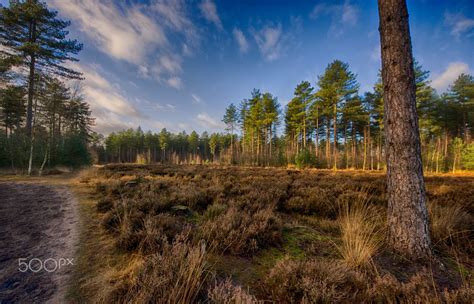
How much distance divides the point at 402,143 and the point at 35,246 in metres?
5.87

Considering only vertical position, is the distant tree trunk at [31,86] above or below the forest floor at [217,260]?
above

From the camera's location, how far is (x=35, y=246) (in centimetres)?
268

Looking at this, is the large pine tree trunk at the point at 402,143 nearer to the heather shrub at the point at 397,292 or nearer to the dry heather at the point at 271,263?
the dry heather at the point at 271,263

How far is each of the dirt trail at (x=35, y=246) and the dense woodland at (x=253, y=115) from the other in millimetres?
10364

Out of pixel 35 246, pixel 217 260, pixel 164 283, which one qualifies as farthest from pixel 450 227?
pixel 35 246

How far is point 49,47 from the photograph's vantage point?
1415 cm

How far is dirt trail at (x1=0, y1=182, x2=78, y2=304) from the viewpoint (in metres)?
1.80

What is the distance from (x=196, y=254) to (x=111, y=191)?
223 inches

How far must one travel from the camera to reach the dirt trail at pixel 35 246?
180 centimetres

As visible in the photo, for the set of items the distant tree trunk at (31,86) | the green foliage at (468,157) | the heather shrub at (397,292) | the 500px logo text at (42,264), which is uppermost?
the distant tree trunk at (31,86)

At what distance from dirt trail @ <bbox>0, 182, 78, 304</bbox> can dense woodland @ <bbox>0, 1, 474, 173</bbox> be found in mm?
10364

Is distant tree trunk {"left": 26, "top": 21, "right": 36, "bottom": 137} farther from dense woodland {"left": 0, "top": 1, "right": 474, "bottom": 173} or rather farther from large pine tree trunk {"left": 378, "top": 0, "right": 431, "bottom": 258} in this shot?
large pine tree trunk {"left": 378, "top": 0, "right": 431, "bottom": 258}

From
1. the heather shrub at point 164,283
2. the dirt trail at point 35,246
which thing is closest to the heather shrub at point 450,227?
the heather shrub at point 164,283

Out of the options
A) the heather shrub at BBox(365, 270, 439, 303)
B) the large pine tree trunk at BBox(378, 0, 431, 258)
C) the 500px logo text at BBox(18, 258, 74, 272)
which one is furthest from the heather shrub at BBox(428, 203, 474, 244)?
the 500px logo text at BBox(18, 258, 74, 272)
